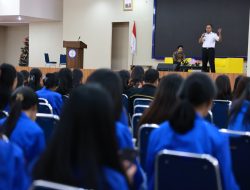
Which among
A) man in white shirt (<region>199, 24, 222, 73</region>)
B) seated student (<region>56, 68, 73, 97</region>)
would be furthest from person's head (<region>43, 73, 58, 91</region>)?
man in white shirt (<region>199, 24, 222, 73</region>)

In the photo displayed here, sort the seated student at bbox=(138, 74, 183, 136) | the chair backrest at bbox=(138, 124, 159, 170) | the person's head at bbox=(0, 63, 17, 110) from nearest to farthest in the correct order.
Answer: the chair backrest at bbox=(138, 124, 159, 170)
the seated student at bbox=(138, 74, 183, 136)
the person's head at bbox=(0, 63, 17, 110)

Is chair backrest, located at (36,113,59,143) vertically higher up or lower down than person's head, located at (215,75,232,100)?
lower down

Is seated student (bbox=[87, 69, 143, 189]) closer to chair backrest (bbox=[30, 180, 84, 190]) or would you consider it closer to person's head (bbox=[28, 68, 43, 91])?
chair backrest (bbox=[30, 180, 84, 190])

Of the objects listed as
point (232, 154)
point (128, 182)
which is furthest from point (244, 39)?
point (128, 182)

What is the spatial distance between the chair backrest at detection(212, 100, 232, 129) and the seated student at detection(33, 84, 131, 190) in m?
3.01

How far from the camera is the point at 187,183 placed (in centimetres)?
165

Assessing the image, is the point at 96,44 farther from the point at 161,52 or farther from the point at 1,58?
the point at 1,58

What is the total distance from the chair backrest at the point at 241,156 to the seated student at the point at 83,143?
106cm

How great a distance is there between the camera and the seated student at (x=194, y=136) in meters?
1.69

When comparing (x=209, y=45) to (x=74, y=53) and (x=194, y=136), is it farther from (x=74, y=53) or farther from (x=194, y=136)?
(x=194, y=136)

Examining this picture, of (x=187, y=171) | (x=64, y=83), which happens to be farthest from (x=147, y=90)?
(x=187, y=171)

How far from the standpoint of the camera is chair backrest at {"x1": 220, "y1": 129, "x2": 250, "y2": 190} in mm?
2045

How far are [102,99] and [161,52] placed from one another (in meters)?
11.6

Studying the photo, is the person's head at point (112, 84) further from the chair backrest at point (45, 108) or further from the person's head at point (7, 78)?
the person's head at point (7, 78)
